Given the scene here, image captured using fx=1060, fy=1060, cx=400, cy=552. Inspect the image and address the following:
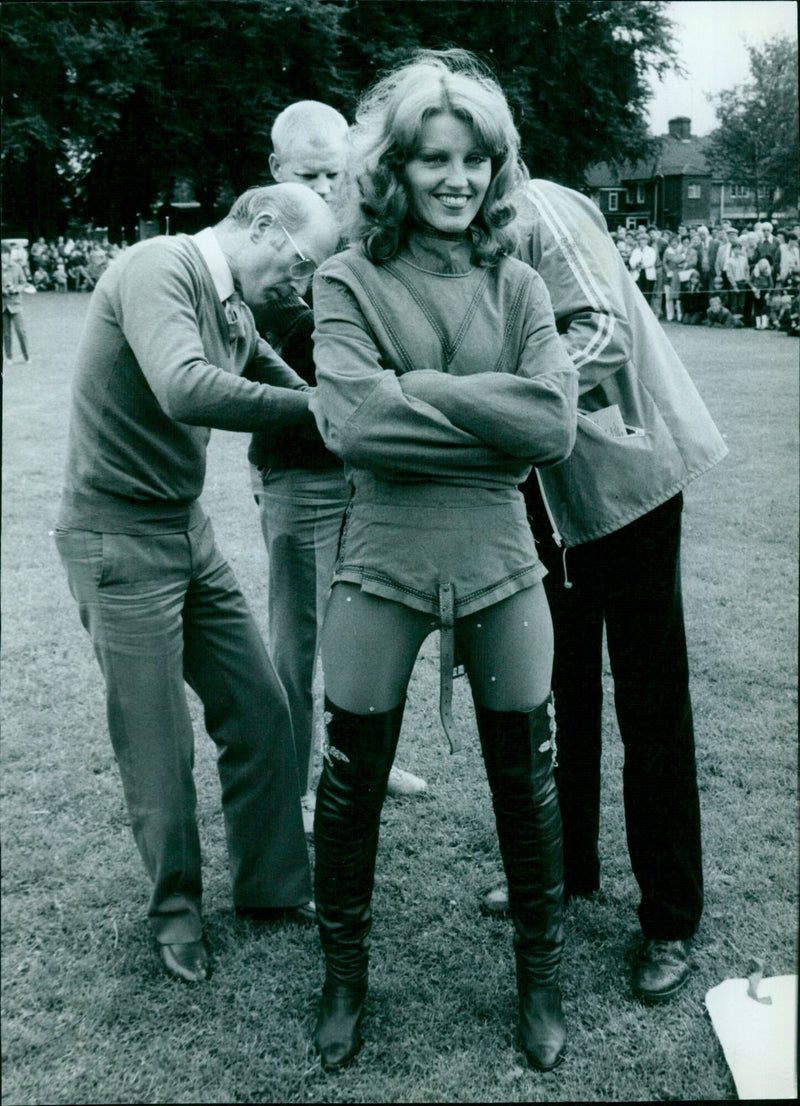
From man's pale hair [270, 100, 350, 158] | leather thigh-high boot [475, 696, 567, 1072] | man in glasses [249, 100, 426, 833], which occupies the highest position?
man's pale hair [270, 100, 350, 158]

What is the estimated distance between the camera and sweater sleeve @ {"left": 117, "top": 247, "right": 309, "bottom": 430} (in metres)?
2.38

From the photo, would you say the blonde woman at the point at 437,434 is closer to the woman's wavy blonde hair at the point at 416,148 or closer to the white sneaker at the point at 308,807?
the woman's wavy blonde hair at the point at 416,148

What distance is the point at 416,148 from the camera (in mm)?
2293

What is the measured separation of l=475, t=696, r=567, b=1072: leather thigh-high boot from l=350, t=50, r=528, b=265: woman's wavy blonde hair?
42.8 inches

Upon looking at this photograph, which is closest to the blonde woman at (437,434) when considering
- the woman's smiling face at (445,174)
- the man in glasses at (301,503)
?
the woman's smiling face at (445,174)

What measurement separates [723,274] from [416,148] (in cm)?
2126

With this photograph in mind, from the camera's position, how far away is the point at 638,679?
2787mm

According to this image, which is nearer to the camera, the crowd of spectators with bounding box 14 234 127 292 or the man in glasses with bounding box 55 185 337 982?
the man in glasses with bounding box 55 185 337 982

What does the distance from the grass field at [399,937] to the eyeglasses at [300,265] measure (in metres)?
1.88

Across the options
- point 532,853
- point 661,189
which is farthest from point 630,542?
point 661,189

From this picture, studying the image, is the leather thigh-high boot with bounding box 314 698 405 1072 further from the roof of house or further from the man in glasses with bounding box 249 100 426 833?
the roof of house

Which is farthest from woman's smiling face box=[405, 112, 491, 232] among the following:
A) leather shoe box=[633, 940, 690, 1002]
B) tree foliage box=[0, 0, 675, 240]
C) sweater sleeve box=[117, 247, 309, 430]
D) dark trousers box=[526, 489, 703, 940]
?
tree foliage box=[0, 0, 675, 240]

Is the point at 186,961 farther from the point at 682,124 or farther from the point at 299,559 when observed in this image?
the point at 682,124

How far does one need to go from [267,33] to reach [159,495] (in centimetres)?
1855
